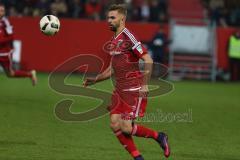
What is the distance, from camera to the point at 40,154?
32.0 feet

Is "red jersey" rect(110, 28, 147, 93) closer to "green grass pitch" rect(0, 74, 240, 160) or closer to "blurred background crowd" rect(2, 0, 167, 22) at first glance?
"green grass pitch" rect(0, 74, 240, 160)

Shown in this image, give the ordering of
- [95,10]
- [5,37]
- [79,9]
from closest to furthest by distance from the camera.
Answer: [5,37], [95,10], [79,9]

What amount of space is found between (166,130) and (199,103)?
5544mm

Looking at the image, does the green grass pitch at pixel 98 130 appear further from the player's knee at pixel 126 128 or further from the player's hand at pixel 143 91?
the player's hand at pixel 143 91

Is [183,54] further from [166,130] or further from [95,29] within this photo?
[166,130]

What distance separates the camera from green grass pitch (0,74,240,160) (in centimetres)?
1008

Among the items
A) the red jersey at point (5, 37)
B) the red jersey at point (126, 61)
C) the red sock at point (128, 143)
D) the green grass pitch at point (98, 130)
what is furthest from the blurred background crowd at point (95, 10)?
the red sock at point (128, 143)

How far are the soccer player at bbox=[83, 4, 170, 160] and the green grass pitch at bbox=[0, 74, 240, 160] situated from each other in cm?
86

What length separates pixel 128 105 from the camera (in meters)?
8.94

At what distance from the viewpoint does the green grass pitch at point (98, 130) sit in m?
10.1

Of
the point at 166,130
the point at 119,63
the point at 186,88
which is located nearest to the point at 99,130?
the point at 166,130

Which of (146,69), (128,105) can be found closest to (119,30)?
(146,69)

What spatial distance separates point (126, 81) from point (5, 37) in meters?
7.61

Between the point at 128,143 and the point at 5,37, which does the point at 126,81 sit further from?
the point at 5,37
